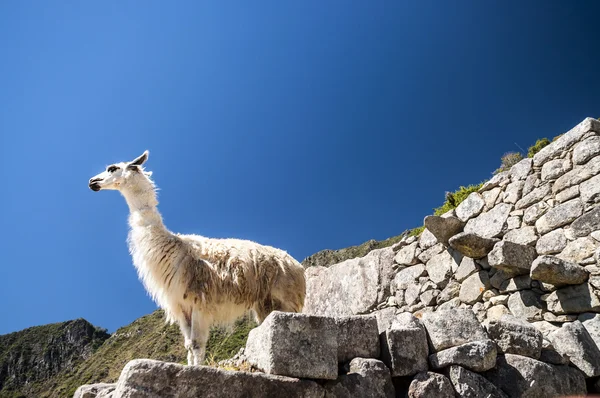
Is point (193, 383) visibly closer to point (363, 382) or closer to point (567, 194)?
point (363, 382)

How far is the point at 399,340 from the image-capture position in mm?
3205

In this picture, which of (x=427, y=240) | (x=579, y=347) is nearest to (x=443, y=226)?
(x=427, y=240)

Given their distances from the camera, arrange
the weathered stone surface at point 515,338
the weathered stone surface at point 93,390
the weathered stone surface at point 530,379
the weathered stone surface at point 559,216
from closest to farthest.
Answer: the weathered stone surface at point 530,379 → the weathered stone surface at point 93,390 → the weathered stone surface at point 515,338 → the weathered stone surface at point 559,216

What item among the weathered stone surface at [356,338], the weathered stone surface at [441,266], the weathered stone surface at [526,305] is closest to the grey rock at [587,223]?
the weathered stone surface at [526,305]

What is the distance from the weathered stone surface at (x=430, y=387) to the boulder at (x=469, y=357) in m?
0.13

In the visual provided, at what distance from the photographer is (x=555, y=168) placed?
505 cm

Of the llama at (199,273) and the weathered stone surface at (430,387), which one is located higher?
the llama at (199,273)

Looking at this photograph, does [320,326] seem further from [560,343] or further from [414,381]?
[560,343]

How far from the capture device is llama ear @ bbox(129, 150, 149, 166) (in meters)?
5.90

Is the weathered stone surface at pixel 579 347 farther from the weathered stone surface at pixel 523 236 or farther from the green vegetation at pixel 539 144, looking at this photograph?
the green vegetation at pixel 539 144

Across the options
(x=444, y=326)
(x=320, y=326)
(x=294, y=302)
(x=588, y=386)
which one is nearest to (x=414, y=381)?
(x=444, y=326)

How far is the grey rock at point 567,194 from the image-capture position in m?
4.71

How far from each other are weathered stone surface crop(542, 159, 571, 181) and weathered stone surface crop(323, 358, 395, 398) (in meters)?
3.49

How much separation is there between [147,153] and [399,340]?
4482 millimetres
